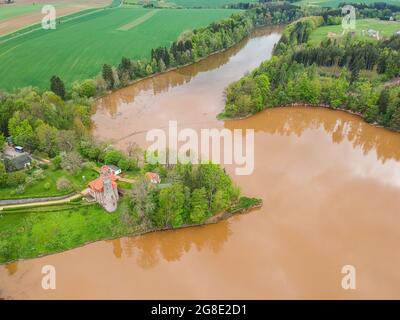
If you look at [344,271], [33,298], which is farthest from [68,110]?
[344,271]

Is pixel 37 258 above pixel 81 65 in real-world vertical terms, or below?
below

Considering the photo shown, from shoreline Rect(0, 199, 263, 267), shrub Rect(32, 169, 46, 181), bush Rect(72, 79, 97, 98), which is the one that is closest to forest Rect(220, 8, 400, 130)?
shoreline Rect(0, 199, 263, 267)

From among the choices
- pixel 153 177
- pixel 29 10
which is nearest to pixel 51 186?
pixel 153 177

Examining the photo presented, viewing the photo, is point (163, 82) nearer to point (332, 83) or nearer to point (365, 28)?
point (332, 83)

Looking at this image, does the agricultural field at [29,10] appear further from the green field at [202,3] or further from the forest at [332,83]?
the forest at [332,83]
